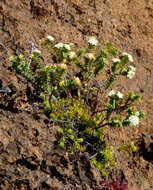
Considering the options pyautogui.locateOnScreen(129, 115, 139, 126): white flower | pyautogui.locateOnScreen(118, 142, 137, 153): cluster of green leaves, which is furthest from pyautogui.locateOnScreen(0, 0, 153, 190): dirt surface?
pyautogui.locateOnScreen(129, 115, 139, 126): white flower

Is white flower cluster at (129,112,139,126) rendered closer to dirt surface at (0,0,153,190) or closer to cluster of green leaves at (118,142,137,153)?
cluster of green leaves at (118,142,137,153)

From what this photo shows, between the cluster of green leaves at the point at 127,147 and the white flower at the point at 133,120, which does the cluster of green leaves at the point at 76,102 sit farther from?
the cluster of green leaves at the point at 127,147

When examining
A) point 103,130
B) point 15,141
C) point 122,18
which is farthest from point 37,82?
point 122,18

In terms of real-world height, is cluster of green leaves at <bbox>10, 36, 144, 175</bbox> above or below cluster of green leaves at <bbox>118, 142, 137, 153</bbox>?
above

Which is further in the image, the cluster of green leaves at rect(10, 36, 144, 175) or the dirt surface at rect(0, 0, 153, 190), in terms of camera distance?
the cluster of green leaves at rect(10, 36, 144, 175)

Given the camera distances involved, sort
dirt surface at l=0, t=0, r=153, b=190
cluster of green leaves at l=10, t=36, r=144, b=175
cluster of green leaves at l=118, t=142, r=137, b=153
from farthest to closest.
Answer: cluster of green leaves at l=118, t=142, r=137, b=153 < cluster of green leaves at l=10, t=36, r=144, b=175 < dirt surface at l=0, t=0, r=153, b=190

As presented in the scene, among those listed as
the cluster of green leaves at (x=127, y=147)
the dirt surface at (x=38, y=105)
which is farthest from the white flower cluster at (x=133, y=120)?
the dirt surface at (x=38, y=105)

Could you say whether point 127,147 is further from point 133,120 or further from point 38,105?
point 38,105
